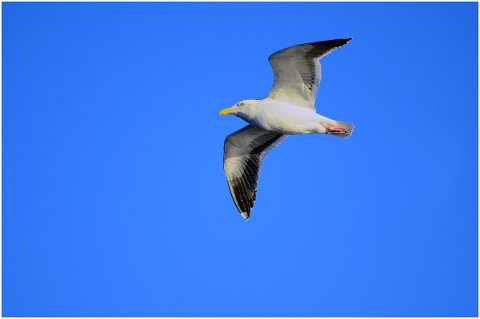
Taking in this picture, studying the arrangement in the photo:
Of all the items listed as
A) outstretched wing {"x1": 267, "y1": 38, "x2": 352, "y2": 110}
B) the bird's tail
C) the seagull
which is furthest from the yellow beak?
the bird's tail

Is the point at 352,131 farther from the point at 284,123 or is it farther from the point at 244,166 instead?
the point at 244,166

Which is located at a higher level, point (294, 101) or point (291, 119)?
point (294, 101)

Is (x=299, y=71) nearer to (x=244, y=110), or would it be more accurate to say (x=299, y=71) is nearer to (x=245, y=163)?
(x=244, y=110)

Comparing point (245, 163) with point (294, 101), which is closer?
point (294, 101)

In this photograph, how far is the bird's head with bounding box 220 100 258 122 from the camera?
12203mm

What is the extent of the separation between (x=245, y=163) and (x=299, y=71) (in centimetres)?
251

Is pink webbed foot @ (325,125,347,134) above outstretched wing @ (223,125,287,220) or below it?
above

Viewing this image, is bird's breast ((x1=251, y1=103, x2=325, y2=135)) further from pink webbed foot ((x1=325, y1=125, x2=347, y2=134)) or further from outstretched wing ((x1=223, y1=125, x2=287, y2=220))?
outstretched wing ((x1=223, y1=125, x2=287, y2=220))

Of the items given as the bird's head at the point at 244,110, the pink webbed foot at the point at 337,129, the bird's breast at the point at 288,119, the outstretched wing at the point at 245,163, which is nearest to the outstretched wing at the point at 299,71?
the bird's breast at the point at 288,119

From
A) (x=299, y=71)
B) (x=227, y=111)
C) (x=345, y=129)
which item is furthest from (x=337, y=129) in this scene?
(x=227, y=111)

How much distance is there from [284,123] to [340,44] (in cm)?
170

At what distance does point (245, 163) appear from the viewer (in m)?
13.5

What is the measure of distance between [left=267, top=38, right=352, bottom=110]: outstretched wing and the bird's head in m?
0.37

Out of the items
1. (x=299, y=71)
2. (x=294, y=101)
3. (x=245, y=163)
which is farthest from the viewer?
(x=245, y=163)
